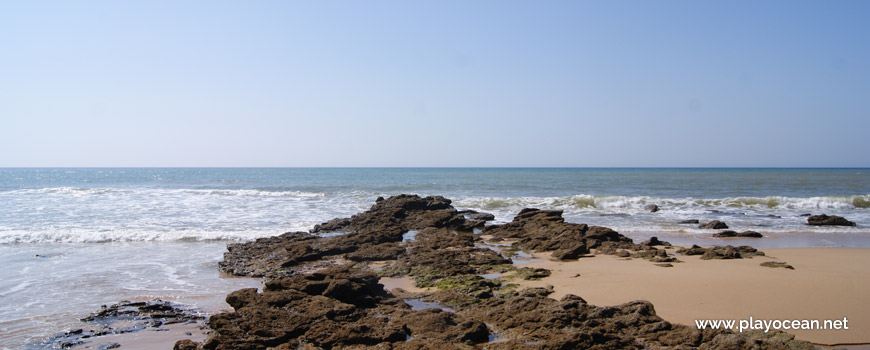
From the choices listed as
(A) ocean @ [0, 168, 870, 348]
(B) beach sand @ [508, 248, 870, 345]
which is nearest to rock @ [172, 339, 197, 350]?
(A) ocean @ [0, 168, 870, 348]

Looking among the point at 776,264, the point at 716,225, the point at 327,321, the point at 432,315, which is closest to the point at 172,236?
the point at 327,321

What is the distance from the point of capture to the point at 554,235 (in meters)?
13.0

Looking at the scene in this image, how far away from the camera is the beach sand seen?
629cm

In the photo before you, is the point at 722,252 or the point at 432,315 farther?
the point at 722,252

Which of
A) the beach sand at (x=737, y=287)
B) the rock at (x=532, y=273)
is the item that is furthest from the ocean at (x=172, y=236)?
the rock at (x=532, y=273)

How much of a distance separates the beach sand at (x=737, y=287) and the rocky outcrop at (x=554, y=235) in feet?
2.11

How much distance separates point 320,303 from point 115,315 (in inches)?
120

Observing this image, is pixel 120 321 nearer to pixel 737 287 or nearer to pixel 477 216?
pixel 737 287

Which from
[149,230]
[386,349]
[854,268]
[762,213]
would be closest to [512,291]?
[386,349]

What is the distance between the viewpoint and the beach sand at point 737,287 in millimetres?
6289

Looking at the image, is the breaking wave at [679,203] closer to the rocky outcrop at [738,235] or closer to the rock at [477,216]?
the rock at [477,216]

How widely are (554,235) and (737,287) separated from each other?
559 centimetres

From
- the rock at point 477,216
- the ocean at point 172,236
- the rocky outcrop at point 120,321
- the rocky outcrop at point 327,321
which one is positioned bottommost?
the ocean at point 172,236

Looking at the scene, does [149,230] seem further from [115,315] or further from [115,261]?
[115,315]
